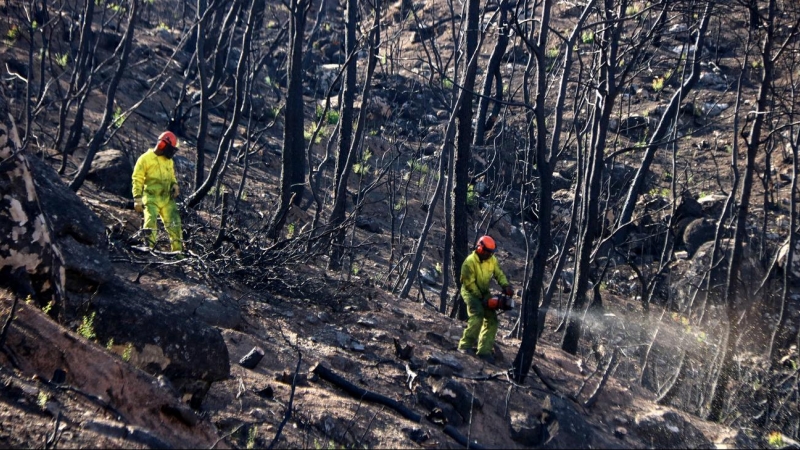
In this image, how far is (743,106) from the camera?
21.0 m

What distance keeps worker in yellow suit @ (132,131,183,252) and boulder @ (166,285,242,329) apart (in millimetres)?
1923

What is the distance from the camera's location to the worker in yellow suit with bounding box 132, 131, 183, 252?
954 cm

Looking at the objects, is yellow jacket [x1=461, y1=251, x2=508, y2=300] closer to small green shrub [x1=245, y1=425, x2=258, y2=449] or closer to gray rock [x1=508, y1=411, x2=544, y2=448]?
gray rock [x1=508, y1=411, x2=544, y2=448]

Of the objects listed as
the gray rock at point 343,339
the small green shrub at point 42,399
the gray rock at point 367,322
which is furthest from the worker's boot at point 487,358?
the small green shrub at point 42,399

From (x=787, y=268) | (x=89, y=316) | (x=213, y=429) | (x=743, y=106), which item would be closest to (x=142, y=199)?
(x=89, y=316)

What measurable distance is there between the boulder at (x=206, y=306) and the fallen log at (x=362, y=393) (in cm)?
106

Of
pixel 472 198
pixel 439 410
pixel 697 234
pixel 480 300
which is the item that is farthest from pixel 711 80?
pixel 439 410

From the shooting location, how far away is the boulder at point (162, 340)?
5.43 m

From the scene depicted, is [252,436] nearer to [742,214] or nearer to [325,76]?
[742,214]

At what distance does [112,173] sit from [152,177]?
2.53 metres

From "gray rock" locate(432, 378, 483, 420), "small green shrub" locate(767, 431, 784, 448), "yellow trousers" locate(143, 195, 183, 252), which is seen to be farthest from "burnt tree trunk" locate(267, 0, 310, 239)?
"small green shrub" locate(767, 431, 784, 448)

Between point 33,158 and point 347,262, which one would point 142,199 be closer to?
point 33,158

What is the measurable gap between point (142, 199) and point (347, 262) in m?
4.56

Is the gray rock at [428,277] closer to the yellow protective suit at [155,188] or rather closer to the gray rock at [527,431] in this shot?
the yellow protective suit at [155,188]
